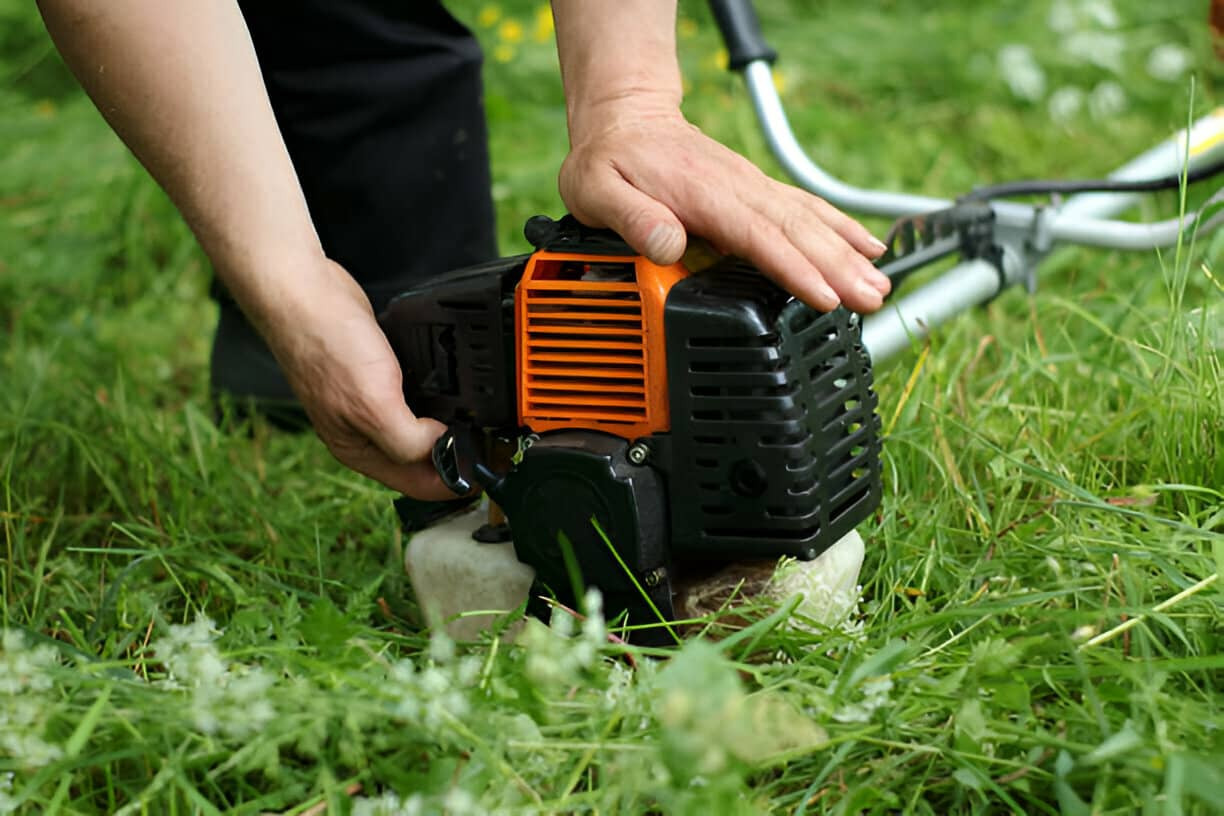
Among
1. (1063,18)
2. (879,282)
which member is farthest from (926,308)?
(1063,18)

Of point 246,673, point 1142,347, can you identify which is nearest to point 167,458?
point 246,673

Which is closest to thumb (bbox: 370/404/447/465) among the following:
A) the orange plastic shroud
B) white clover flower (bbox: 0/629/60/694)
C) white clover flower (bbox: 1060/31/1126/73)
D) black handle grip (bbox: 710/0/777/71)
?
the orange plastic shroud

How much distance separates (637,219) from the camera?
3.64 feet

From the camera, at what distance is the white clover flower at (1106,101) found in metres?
3.24

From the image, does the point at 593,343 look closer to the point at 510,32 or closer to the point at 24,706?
the point at 24,706

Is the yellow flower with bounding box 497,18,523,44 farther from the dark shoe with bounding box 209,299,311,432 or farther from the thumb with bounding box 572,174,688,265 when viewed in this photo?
the thumb with bounding box 572,174,688,265

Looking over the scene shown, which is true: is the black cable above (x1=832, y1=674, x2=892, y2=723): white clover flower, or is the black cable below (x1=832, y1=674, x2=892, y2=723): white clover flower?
above

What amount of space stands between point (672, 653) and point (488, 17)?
3.35 m

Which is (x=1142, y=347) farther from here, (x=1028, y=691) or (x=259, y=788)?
(x=259, y=788)

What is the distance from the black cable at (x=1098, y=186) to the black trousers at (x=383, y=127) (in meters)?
0.76

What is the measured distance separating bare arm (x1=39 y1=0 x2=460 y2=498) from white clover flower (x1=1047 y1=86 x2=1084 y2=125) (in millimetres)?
2471

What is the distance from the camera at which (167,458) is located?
5.22ft

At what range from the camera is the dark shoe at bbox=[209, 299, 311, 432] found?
1985 millimetres

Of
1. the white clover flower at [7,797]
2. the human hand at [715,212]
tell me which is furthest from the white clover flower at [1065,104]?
the white clover flower at [7,797]
